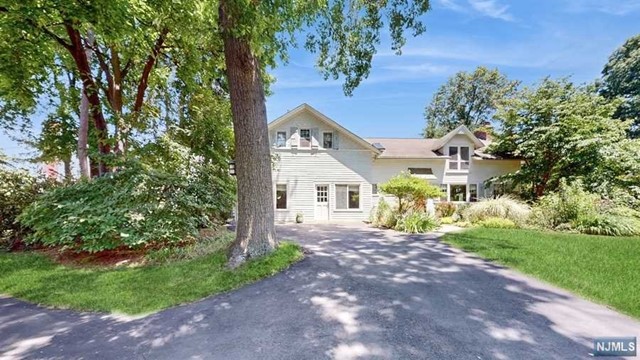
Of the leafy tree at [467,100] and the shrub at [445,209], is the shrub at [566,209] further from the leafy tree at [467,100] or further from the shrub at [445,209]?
the leafy tree at [467,100]

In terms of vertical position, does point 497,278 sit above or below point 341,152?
below

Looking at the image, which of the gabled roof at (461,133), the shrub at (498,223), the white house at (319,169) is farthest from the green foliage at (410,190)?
the gabled roof at (461,133)

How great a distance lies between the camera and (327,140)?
16672 millimetres

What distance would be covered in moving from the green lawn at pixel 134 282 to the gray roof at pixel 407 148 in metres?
12.9

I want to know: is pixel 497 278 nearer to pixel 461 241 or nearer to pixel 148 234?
pixel 461 241

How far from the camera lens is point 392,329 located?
352 centimetres

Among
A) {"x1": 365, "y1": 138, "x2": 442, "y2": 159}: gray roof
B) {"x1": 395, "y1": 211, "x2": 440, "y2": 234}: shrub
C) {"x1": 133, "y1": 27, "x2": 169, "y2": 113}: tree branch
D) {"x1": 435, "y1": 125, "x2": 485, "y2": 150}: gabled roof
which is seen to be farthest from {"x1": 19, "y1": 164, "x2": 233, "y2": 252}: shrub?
{"x1": 435, "y1": 125, "x2": 485, "y2": 150}: gabled roof

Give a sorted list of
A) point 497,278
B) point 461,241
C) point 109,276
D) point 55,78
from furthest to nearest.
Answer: point 55,78 → point 461,241 → point 109,276 → point 497,278

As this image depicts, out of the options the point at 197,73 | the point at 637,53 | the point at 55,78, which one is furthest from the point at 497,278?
the point at 637,53

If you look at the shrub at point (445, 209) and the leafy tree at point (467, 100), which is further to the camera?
the leafy tree at point (467, 100)

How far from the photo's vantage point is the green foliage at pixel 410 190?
12242 millimetres

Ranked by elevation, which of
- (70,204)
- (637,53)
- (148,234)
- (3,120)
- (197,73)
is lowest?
(148,234)

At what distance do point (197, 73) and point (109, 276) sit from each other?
8.14 m

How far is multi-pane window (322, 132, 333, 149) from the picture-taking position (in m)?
16.6
